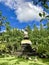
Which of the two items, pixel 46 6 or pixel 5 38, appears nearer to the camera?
pixel 46 6

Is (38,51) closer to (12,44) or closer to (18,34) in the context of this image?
(12,44)

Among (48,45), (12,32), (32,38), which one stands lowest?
(48,45)

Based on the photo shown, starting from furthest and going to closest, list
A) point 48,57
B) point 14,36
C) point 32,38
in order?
point 14,36, point 32,38, point 48,57

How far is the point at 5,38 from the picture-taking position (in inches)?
2847

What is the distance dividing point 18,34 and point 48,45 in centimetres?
3220

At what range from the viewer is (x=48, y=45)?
4525 centimetres

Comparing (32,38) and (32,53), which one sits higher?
(32,38)

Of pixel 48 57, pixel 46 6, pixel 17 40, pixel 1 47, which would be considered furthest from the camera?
pixel 17 40

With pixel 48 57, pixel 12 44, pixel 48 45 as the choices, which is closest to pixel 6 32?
pixel 12 44

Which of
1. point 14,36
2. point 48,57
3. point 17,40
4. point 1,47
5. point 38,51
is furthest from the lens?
point 14,36

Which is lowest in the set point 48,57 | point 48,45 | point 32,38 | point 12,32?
point 48,57

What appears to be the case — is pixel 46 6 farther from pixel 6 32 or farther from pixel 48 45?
pixel 6 32

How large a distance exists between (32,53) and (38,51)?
1481mm

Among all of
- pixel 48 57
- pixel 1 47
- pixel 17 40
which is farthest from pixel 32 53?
pixel 17 40
